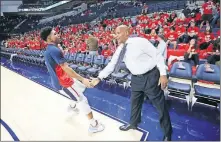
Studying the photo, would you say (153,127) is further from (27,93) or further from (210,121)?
(27,93)

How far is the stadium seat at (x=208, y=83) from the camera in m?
2.61

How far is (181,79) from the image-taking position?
3148 mm

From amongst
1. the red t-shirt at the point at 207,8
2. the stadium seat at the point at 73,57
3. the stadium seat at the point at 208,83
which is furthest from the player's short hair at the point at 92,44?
the red t-shirt at the point at 207,8

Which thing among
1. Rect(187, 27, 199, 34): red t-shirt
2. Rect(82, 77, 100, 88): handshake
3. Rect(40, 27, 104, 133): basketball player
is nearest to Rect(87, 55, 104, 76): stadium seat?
Rect(40, 27, 104, 133): basketball player

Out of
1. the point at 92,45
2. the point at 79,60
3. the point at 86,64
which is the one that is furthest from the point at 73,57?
the point at 92,45

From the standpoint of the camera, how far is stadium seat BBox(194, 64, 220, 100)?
8.58 feet

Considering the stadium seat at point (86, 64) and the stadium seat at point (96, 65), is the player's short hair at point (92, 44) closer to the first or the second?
the stadium seat at point (86, 64)

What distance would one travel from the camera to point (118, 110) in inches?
126

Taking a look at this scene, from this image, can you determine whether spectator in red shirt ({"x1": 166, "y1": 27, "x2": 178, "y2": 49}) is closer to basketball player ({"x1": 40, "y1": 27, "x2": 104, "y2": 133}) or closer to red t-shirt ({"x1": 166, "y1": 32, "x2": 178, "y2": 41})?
red t-shirt ({"x1": 166, "y1": 32, "x2": 178, "y2": 41})

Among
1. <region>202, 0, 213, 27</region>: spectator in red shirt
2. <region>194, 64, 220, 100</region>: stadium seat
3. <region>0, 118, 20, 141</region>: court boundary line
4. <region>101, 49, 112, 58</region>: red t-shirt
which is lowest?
<region>0, 118, 20, 141</region>: court boundary line

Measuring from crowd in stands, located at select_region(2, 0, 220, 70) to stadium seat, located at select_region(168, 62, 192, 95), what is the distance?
934 millimetres

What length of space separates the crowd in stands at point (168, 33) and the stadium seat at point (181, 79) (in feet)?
3.06

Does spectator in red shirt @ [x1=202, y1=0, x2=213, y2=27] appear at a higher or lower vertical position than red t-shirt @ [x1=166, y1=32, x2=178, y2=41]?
higher

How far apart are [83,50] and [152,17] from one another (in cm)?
282
